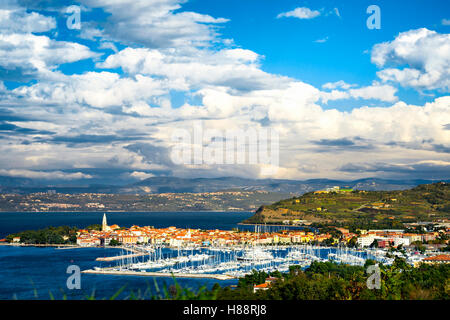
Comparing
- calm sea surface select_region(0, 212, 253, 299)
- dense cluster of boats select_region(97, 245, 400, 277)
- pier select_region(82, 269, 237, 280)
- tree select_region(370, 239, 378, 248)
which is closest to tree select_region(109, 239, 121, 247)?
calm sea surface select_region(0, 212, 253, 299)

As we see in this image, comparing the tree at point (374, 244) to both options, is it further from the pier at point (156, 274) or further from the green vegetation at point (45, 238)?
the green vegetation at point (45, 238)

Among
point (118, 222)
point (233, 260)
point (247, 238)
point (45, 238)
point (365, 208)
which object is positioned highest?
point (365, 208)

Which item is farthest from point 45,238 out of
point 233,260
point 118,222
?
point 118,222

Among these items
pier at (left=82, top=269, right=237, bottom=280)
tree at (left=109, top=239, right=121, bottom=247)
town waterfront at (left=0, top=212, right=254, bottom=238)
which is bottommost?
town waterfront at (left=0, top=212, right=254, bottom=238)

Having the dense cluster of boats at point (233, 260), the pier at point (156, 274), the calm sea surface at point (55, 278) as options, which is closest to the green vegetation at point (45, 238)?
the calm sea surface at point (55, 278)

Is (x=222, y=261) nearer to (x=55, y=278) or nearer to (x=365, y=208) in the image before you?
(x=55, y=278)

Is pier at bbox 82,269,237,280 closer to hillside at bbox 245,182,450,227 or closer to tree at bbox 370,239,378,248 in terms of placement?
tree at bbox 370,239,378,248
